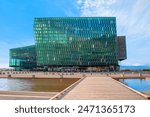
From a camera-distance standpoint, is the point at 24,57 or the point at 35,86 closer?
the point at 35,86

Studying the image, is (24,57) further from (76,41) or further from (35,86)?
(35,86)

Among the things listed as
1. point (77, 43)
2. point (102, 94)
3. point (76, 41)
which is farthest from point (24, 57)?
point (102, 94)

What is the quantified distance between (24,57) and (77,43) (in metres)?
36.0

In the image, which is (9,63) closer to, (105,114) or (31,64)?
(31,64)

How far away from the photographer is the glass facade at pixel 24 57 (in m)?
131

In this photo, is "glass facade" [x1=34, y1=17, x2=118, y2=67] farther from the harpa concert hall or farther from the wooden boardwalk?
the wooden boardwalk

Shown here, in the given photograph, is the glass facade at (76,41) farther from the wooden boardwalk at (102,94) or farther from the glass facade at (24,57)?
the wooden boardwalk at (102,94)

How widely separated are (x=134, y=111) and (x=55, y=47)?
338ft

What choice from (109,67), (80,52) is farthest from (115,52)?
(80,52)

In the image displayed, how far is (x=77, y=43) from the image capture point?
11088cm

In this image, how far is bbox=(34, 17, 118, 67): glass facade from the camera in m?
110

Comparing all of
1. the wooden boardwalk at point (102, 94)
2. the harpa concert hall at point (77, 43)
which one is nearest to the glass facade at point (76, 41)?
the harpa concert hall at point (77, 43)

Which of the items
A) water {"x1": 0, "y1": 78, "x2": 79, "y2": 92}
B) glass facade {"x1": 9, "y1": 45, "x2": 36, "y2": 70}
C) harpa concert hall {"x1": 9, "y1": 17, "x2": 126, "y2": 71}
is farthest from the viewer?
glass facade {"x1": 9, "y1": 45, "x2": 36, "y2": 70}

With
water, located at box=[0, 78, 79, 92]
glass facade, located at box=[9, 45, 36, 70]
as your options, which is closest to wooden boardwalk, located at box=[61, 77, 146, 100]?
water, located at box=[0, 78, 79, 92]
